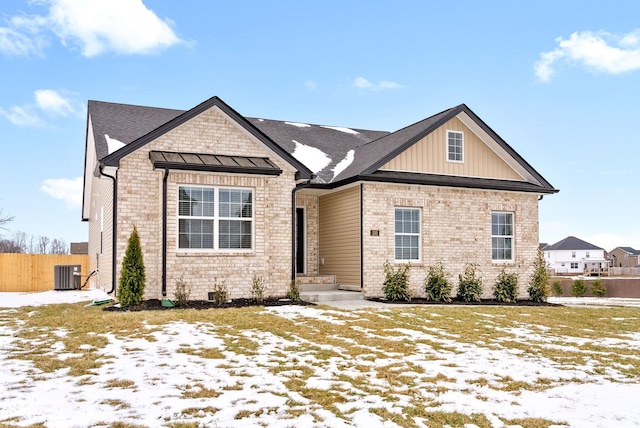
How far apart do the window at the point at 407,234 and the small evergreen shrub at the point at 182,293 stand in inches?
241

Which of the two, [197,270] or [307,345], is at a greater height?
[197,270]

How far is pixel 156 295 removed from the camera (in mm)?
13617

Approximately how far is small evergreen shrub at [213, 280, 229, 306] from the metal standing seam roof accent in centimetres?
283

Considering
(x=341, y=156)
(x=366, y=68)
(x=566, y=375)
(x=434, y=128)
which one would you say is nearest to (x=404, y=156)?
(x=434, y=128)

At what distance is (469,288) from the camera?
16547 mm

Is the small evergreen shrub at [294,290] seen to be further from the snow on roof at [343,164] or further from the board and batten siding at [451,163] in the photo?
the board and batten siding at [451,163]

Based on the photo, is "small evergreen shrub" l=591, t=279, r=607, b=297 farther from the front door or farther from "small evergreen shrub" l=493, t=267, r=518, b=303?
the front door

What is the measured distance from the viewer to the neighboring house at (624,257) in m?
84.5

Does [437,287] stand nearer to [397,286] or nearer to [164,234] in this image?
[397,286]

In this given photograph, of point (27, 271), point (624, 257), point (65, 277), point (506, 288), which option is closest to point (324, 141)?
point (506, 288)

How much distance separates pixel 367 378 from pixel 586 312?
412 inches

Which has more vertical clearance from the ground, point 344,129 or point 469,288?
point 344,129

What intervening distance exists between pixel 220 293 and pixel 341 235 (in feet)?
15.3

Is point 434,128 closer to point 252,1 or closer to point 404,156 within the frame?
point 404,156
